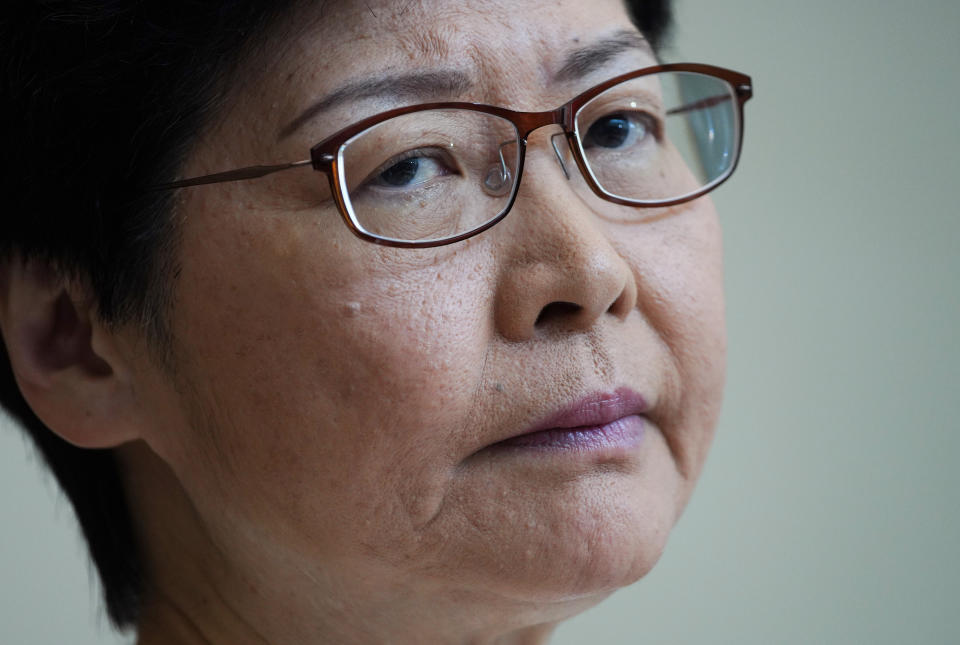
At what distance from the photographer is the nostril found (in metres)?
0.93

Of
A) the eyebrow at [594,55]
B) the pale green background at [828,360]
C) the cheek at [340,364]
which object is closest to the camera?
the cheek at [340,364]

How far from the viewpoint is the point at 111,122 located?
0.98 meters

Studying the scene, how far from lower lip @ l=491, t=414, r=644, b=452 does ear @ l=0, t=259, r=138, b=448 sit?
15.9 inches

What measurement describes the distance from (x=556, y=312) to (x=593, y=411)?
0.30ft

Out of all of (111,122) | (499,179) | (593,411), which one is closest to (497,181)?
(499,179)

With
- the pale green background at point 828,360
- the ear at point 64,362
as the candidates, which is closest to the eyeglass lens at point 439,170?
the ear at point 64,362

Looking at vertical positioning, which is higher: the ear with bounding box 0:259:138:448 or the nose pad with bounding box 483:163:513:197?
the nose pad with bounding box 483:163:513:197

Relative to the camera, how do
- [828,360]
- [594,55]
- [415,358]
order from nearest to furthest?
[415,358] → [594,55] → [828,360]

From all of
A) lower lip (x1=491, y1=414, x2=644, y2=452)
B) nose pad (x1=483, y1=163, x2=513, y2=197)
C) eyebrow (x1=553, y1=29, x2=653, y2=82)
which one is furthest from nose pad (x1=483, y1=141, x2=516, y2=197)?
lower lip (x1=491, y1=414, x2=644, y2=452)

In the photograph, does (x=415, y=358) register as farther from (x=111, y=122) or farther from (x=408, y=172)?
(x=111, y=122)

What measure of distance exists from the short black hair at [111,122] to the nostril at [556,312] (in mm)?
339

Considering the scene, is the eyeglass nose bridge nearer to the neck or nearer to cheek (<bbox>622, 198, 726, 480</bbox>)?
cheek (<bbox>622, 198, 726, 480</bbox>)

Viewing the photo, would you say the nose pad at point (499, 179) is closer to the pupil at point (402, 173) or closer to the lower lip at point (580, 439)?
the pupil at point (402, 173)

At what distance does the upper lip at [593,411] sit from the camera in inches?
35.9
